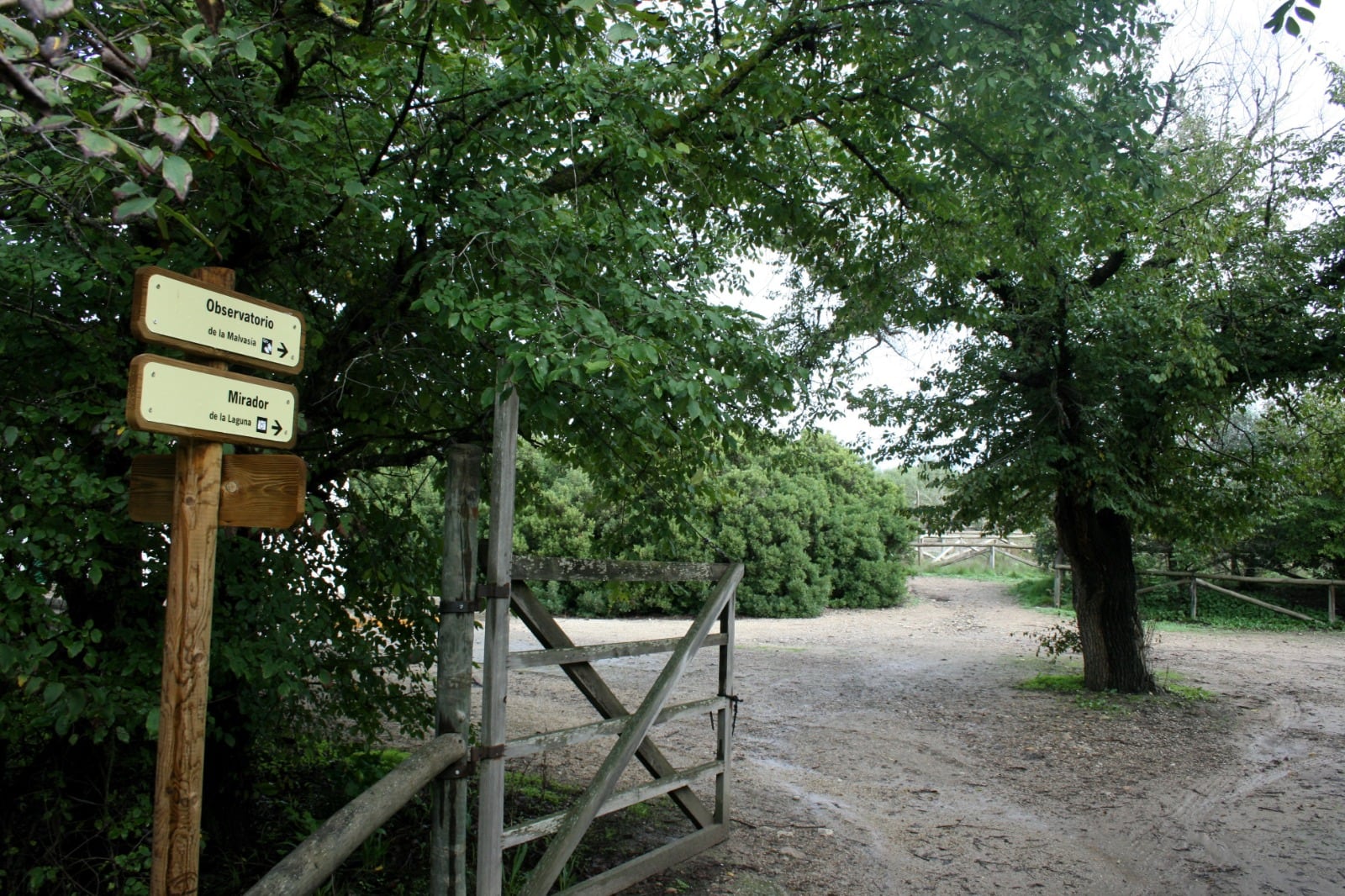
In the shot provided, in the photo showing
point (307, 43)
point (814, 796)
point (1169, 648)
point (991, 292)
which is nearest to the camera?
point (307, 43)

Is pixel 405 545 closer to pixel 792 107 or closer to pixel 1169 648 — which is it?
pixel 792 107

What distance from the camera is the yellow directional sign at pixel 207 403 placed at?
2156 millimetres

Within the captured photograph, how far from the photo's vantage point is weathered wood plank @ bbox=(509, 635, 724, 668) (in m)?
3.65

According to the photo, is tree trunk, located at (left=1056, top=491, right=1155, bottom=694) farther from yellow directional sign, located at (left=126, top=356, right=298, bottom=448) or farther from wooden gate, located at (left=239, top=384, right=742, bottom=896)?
yellow directional sign, located at (left=126, top=356, right=298, bottom=448)

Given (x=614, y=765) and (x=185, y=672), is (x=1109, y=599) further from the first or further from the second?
(x=185, y=672)

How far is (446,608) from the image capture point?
3475 millimetres

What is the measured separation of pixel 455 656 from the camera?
3459 mm

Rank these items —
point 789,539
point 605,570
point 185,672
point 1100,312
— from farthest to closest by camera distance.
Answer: point 789,539 → point 1100,312 → point 605,570 → point 185,672

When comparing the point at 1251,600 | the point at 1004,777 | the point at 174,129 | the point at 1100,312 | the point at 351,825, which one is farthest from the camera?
the point at 1251,600

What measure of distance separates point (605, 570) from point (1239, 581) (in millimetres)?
19378

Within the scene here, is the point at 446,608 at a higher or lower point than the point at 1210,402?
lower

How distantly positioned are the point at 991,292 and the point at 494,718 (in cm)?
830

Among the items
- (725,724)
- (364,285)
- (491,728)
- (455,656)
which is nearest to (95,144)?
(455,656)

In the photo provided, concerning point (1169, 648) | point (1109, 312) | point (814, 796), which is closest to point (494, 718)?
point (814, 796)
